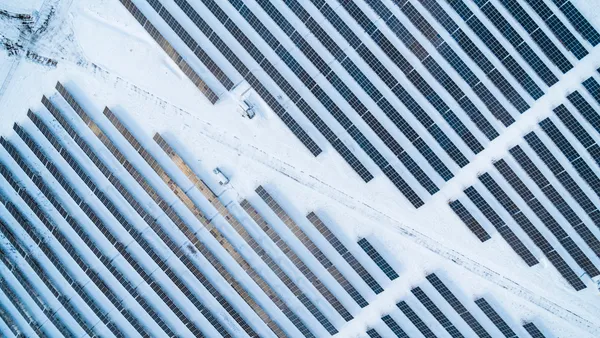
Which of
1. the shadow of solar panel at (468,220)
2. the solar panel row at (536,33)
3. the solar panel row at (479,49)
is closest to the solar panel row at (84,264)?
the shadow of solar panel at (468,220)

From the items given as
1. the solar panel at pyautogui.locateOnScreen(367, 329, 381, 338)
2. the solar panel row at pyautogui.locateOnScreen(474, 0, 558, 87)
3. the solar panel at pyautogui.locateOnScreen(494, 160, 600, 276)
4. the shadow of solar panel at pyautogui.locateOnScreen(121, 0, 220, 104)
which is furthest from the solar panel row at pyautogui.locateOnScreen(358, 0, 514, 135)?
the solar panel at pyautogui.locateOnScreen(367, 329, 381, 338)

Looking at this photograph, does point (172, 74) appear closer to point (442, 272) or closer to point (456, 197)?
point (456, 197)

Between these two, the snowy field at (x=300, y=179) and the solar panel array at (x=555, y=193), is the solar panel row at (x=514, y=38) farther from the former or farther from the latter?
the snowy field at (x=300, y=179)

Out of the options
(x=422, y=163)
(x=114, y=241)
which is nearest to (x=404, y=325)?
A: (x=422, y=163)

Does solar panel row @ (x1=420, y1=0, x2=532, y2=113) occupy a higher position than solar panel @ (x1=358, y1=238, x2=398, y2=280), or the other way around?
solar panel row @ (x1=420, y1=0, x2=532, y2=113)

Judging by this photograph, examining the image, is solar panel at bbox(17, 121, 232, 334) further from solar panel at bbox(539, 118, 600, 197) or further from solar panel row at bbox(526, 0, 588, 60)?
solar panel row at bbox(526, 0, 588, 60)

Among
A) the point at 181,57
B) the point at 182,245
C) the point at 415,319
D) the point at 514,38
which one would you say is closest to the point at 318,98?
the point at 181,57

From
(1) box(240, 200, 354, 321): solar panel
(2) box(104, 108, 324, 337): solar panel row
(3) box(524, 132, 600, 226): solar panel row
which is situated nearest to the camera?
(3) box(524, 132, 600, 226): solar panel row
